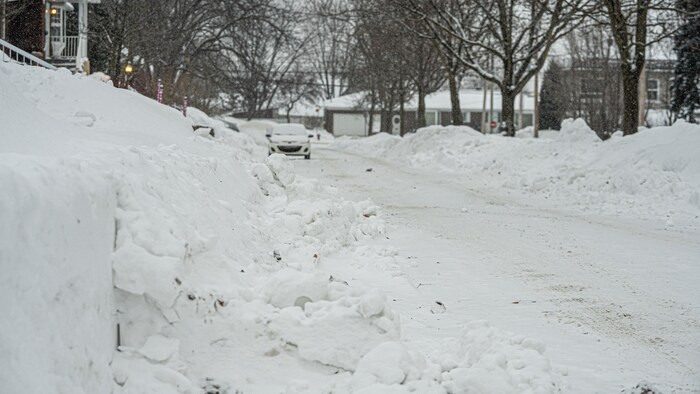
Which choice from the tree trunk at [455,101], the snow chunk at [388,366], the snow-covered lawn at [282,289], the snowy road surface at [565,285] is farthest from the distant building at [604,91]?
the snow chunk at [388,366]

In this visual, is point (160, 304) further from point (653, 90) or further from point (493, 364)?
point (653, 90)

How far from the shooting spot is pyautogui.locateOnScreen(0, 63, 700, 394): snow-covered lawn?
3.19 metres

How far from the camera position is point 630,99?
19.7 metres

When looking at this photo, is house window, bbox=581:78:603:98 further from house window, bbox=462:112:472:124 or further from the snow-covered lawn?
the snow-covered lawn

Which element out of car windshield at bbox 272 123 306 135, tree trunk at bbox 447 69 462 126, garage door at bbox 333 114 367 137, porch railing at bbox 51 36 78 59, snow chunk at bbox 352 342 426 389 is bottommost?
snow chunk at bbox 352 342 426 389

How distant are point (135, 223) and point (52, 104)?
24.3 feet

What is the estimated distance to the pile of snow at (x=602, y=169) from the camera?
12.6 meters

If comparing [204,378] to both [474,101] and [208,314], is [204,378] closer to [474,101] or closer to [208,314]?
[208,314]

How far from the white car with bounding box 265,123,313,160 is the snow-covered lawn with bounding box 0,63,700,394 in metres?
18.4

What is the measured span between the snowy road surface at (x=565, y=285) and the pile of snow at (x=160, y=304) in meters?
0.60

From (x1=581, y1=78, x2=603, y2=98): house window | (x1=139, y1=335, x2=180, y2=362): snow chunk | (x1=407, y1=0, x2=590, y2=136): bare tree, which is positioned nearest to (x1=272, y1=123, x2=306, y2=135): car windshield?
(x1=407, y1=0, x2=590, y2=136): bare tree

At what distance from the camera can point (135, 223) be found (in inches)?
167

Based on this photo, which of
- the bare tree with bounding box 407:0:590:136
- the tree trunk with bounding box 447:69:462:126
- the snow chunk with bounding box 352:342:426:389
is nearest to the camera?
the snow chunk with bounding box 352:342:426:389

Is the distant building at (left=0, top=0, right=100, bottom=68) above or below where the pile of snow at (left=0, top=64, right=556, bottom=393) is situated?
A: above
